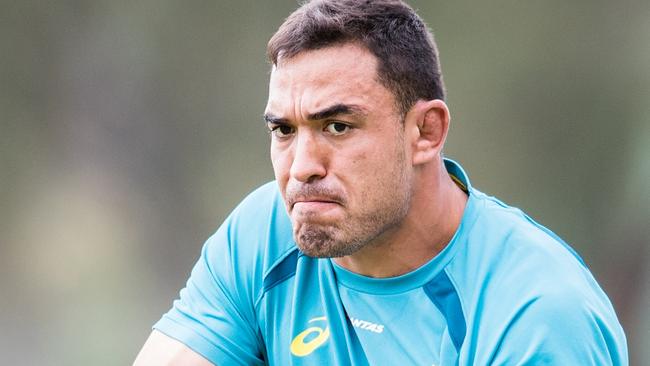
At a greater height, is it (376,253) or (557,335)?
(376,253)

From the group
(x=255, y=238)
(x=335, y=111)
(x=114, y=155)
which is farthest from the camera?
(x=114, y=155)

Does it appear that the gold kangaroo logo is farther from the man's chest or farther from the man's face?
the man's face

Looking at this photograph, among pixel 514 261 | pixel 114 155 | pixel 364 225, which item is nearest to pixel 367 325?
pixel 364 225

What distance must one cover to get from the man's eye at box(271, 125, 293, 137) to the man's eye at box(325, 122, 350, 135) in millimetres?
100

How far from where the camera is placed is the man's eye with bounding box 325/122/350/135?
2107mm

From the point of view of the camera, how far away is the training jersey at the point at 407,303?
6.49 ft

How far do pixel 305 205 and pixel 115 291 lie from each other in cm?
280

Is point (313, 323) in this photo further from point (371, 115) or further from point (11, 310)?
point (11, 310)

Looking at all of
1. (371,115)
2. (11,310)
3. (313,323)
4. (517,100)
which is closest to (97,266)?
(11,310)

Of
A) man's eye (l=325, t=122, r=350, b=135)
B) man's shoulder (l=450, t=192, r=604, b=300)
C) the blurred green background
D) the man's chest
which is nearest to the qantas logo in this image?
the man's chest

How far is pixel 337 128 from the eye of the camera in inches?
83.3

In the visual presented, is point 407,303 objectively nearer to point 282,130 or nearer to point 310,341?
point 310,341

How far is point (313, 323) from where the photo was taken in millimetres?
2352

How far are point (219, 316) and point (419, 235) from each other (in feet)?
1.71
